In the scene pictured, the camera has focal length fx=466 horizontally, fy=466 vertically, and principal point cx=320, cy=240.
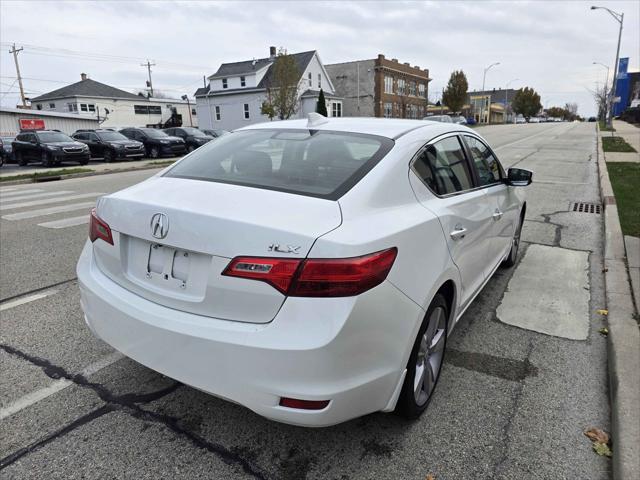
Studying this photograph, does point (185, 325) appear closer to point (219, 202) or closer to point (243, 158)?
point (219, 202)

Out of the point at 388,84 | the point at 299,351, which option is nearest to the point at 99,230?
the point at 299,351

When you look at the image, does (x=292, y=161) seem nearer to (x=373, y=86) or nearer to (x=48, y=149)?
(x=48, y=149)

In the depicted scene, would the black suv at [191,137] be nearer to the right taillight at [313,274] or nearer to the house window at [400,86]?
the right taillight at [313,274]

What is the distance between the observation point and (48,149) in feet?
64.5

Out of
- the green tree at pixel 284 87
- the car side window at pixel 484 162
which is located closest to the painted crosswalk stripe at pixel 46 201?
the car side window at pixel 484 162

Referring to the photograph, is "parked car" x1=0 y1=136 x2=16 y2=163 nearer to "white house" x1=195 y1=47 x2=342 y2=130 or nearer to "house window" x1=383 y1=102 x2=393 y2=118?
"white house" x1=195 y1=47 x2=342 y2=130

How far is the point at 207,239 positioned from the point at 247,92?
49.1 metres

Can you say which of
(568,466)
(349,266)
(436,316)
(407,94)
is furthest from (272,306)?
(407,94)

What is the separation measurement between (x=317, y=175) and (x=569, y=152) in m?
22.2

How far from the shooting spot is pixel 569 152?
21.3 meters

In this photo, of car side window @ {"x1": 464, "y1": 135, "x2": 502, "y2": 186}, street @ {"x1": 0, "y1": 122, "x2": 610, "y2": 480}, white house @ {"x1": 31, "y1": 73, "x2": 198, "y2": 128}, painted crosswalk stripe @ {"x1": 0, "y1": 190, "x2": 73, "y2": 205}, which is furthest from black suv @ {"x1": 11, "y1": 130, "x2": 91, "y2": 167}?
white house @ {"x1": 31, "y1": 73, "x2": 198, "y2": 128}

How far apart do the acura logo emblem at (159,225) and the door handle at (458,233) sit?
161cm

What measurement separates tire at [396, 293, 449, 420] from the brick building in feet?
180

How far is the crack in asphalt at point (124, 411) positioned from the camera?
236cm
